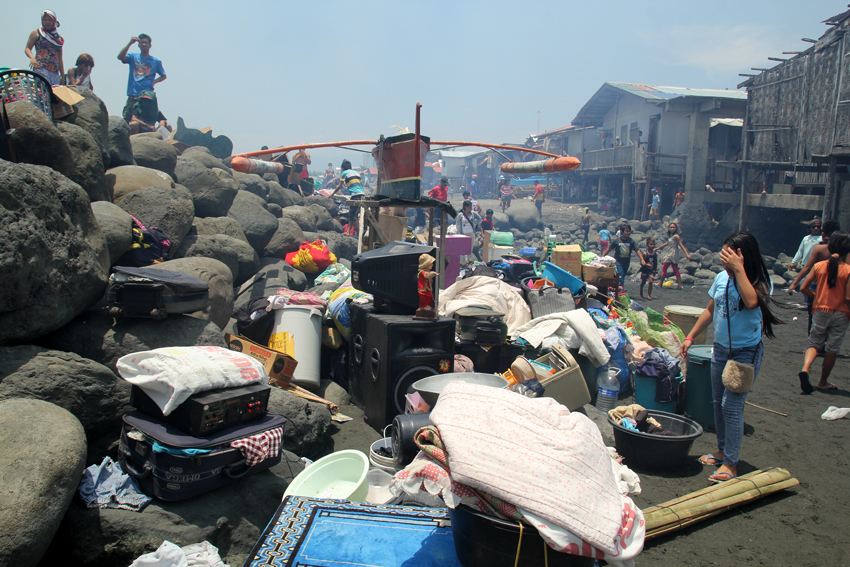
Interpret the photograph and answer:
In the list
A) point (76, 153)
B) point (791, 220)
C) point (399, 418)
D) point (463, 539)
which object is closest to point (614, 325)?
point (399, 418)

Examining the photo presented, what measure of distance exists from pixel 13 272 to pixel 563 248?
801cm

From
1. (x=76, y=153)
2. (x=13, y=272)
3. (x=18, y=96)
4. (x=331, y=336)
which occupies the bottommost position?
(x=331, y=336)

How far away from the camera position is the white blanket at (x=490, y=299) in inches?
250

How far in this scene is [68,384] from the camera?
3.23 metres

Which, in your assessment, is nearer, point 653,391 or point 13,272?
point 13,272

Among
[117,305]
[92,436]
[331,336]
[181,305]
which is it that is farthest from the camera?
[331,336]

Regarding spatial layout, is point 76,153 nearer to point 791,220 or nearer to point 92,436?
point 92,436

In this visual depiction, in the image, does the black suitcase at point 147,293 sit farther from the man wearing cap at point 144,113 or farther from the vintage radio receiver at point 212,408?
the man wearing cap at point 144,113

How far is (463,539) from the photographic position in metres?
1.99

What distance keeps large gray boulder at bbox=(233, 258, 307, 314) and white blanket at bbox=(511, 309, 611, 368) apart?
367 cm

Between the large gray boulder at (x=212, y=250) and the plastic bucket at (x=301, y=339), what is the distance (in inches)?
48.0

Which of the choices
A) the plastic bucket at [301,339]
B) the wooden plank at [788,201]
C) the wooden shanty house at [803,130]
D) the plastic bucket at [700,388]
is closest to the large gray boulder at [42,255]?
the plastic bucket at [301,339]

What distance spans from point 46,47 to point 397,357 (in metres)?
8.32

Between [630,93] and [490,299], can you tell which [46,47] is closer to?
[490,299]
